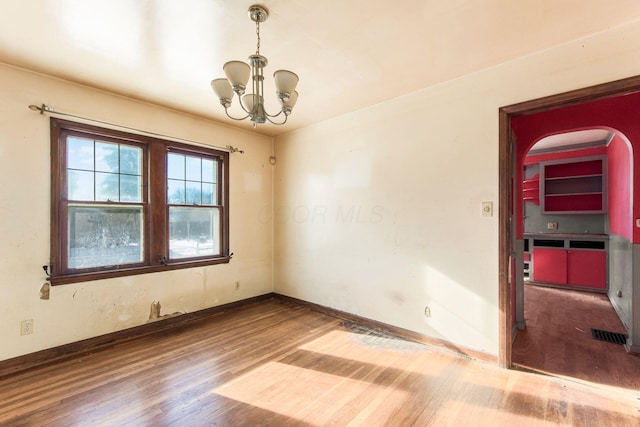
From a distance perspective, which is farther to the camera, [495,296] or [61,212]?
[61,212]

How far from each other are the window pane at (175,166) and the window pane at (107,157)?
552 millimetres

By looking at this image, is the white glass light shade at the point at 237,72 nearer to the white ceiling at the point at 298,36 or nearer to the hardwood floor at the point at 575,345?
the white ceiling at the point at 298,36

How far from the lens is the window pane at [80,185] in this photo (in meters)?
2.91

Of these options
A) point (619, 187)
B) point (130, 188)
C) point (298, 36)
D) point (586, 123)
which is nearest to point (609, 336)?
point (619, 187)

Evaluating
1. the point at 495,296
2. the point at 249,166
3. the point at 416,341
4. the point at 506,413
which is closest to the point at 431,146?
the point at 495,296

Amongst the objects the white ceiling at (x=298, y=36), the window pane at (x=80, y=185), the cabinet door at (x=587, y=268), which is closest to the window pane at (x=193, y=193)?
the window pane at (x=80, y=185)

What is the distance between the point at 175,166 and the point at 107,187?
807 millimetres

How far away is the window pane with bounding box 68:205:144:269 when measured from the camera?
295 centimetres

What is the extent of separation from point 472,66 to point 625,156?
9.24ft

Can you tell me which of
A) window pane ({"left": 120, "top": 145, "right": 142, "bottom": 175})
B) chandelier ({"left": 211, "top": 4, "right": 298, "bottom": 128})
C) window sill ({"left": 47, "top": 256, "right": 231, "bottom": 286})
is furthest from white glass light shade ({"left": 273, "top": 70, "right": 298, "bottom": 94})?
window sill ({"left": 47, "top": 256, "right": 231, "bottom": 286})

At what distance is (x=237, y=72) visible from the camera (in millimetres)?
1814

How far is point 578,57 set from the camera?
222 cm

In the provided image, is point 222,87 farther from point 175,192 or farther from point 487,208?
point 487,208

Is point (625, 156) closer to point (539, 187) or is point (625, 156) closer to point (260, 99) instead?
point (539, 187)
